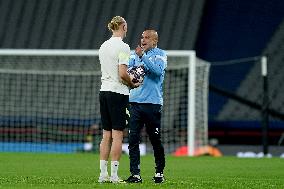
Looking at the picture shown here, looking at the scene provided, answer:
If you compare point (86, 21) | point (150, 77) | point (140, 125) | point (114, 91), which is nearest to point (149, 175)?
point (140, 125)

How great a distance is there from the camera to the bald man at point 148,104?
10.4 metres

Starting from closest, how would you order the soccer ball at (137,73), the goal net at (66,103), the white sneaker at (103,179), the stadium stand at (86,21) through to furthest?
the soccer ball at (137,73) → the white sneaker at (103,179) → the goal net at (66,103) → the stadium stand at (86,21)

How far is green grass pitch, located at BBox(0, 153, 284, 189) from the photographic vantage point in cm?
998

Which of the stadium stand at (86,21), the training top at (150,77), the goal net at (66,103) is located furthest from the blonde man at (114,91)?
the stadium stand at (86,21)

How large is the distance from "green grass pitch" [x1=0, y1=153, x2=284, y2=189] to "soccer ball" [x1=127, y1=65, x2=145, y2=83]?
112cm

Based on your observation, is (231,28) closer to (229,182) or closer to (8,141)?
(8,141)

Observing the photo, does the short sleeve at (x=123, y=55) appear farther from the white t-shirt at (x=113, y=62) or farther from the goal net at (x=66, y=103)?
the goal net at (x=66, y=103)

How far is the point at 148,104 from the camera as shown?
34.3 feet

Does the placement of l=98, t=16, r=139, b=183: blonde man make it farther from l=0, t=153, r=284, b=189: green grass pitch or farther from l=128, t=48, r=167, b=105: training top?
l=0, t=153, r=284, b=189: green grass pitch

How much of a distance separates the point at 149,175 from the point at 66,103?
13048 mm

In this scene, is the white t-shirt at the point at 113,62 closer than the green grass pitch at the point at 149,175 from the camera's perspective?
No

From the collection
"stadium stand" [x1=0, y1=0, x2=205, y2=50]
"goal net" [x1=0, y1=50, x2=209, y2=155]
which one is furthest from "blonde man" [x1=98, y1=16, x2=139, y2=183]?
"stadium stand" [x1=0, y1=0, x2=205, y2=50]

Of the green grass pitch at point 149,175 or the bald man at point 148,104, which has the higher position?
the bald man at point 148,104

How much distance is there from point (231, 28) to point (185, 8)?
76.8 inches
